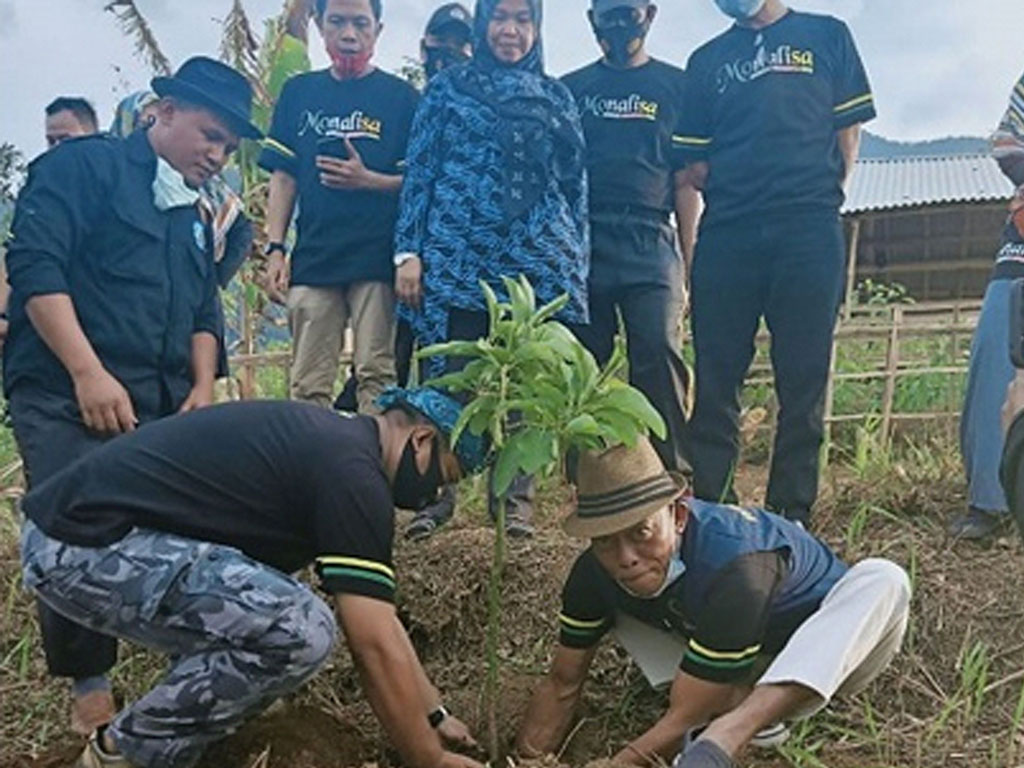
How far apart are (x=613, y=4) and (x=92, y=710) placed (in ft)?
8.56

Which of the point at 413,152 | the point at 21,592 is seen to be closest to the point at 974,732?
the point at 413,152

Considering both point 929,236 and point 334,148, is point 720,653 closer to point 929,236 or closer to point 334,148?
point 334,148

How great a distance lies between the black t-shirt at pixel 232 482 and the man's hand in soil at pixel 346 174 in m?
1.42

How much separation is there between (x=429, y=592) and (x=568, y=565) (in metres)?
0.44

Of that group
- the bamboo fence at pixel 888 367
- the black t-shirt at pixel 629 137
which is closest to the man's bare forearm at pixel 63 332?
the black t-shirt at pixel 629 137

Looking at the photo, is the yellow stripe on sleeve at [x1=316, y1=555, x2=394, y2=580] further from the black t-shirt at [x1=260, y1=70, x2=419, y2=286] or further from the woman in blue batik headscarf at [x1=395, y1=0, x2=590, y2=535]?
the black t-shirt at [x1=260, y1=70, x2=419, y2=286]

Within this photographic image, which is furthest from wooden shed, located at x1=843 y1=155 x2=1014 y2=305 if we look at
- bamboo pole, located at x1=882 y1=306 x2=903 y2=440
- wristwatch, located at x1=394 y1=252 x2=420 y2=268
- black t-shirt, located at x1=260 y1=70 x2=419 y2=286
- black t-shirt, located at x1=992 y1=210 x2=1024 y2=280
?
wristwatch, located at x1=394 y1=252 x2=420 y2=268

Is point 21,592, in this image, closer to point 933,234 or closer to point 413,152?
point 413,152

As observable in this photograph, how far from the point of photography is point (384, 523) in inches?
85.0

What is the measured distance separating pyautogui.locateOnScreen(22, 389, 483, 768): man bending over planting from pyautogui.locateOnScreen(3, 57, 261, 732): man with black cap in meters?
0.40

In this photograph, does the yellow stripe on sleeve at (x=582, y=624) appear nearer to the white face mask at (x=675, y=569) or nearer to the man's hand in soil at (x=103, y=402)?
the white face mask at (x=675, y=569)

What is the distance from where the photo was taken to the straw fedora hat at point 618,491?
7.48 ft

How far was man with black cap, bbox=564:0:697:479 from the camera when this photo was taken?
3580 mm

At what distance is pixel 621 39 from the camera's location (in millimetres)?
3676
